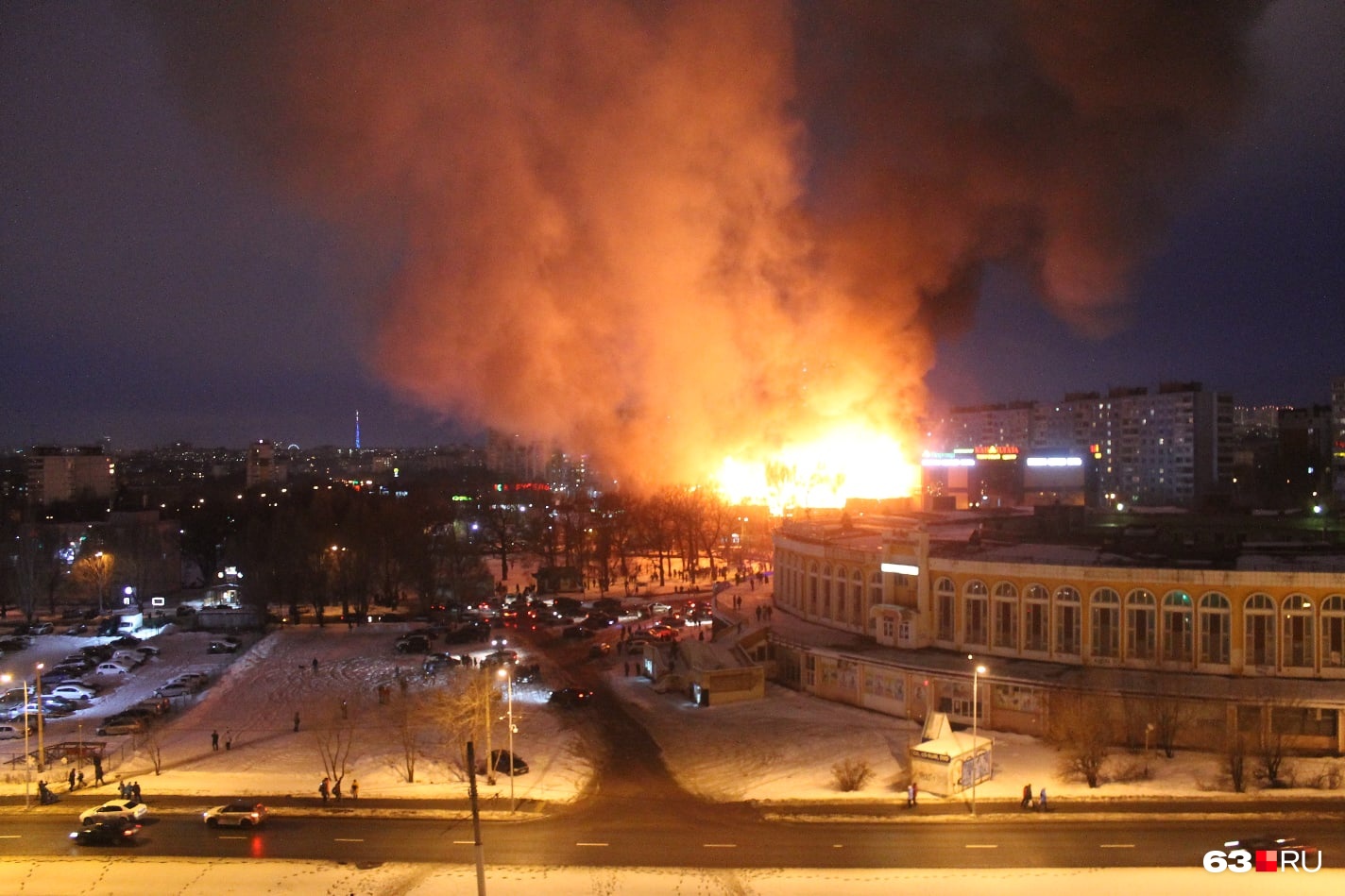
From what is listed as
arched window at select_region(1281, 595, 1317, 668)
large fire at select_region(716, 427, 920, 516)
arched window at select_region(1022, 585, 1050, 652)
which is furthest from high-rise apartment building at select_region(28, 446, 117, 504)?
arched window at select_region(1281, 595, 1317, 668)

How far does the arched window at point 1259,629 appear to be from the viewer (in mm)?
22328

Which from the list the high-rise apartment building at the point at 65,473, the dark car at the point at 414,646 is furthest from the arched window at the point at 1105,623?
the high-rise apartment building at the point at 65,473

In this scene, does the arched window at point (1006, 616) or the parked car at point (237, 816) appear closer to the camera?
the parked car at point (237, 816)

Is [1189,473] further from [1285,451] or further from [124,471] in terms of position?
[124,471]

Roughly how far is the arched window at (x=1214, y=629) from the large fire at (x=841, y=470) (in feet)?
86.9

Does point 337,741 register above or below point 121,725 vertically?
above

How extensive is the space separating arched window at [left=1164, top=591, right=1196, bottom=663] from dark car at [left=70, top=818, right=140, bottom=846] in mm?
20917

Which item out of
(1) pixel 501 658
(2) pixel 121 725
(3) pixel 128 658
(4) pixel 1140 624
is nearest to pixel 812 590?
(1) pixel 501 658

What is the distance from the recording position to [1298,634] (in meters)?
22.2

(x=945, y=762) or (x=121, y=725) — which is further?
(x=121, y=725)

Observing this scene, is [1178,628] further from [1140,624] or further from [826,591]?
[826,591]

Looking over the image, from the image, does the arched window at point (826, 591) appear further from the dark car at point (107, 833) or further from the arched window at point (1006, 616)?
the dark car at point (107, 833)

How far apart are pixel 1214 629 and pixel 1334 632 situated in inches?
90.3

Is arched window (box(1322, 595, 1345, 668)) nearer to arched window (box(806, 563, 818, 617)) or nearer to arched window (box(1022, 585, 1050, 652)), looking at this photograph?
arched window (box(1022, 585, 1050, 652))
